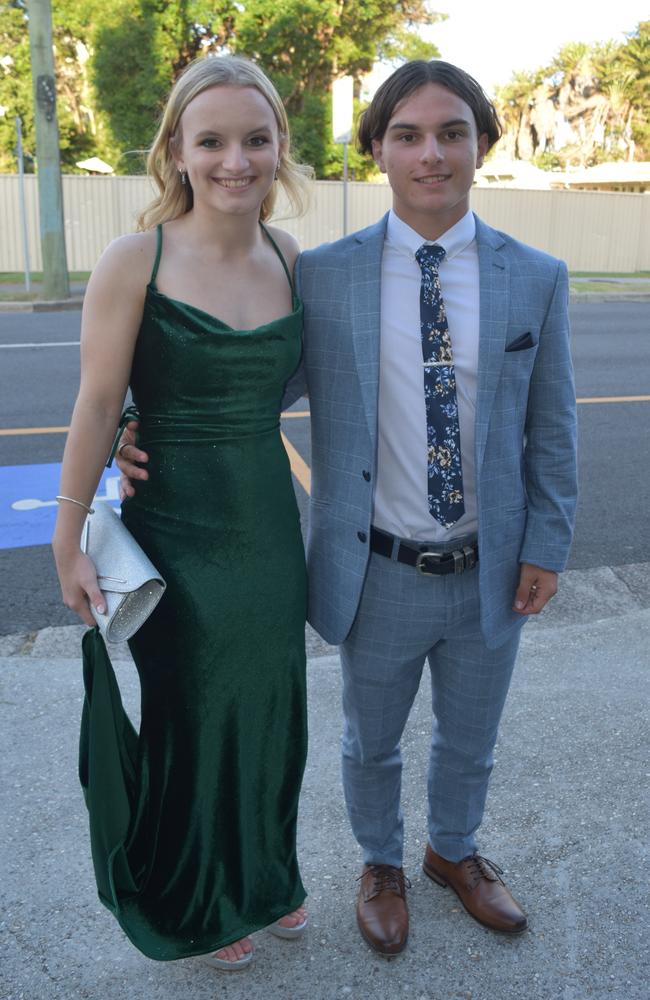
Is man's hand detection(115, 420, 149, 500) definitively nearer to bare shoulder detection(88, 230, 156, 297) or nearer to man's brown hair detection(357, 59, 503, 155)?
bare shoulder detection(88, 230, 156, 297)

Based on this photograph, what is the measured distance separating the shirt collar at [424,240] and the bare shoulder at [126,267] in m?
0.55

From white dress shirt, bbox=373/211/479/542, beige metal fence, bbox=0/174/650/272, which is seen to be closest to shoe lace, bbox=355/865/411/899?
white dress shirt, bbox=373/211/479/542

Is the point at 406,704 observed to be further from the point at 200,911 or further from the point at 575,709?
the point at 575,709

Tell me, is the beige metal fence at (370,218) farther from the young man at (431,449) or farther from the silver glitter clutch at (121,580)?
the silver glitter clutch at (121,580)

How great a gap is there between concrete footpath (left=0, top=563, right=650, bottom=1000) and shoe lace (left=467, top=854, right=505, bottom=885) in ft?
0.26

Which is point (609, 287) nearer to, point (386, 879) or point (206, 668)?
point (386, 879)

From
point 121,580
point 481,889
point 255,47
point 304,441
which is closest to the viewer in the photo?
point 121,580

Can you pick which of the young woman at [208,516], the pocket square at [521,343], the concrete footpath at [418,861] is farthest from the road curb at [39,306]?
the pocket square at [521,343]

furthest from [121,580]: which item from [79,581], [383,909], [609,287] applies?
[609,287]

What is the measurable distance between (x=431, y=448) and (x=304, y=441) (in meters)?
4.74

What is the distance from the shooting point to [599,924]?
2.39 metres

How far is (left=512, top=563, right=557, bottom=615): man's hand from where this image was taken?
2.32 m

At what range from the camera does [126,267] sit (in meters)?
2.01

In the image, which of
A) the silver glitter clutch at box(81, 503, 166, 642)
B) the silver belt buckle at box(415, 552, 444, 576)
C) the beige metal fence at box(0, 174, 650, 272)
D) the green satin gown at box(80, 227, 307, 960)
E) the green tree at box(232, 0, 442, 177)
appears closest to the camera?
the silver glitter clutch at box(81, 503, 166, 642)
